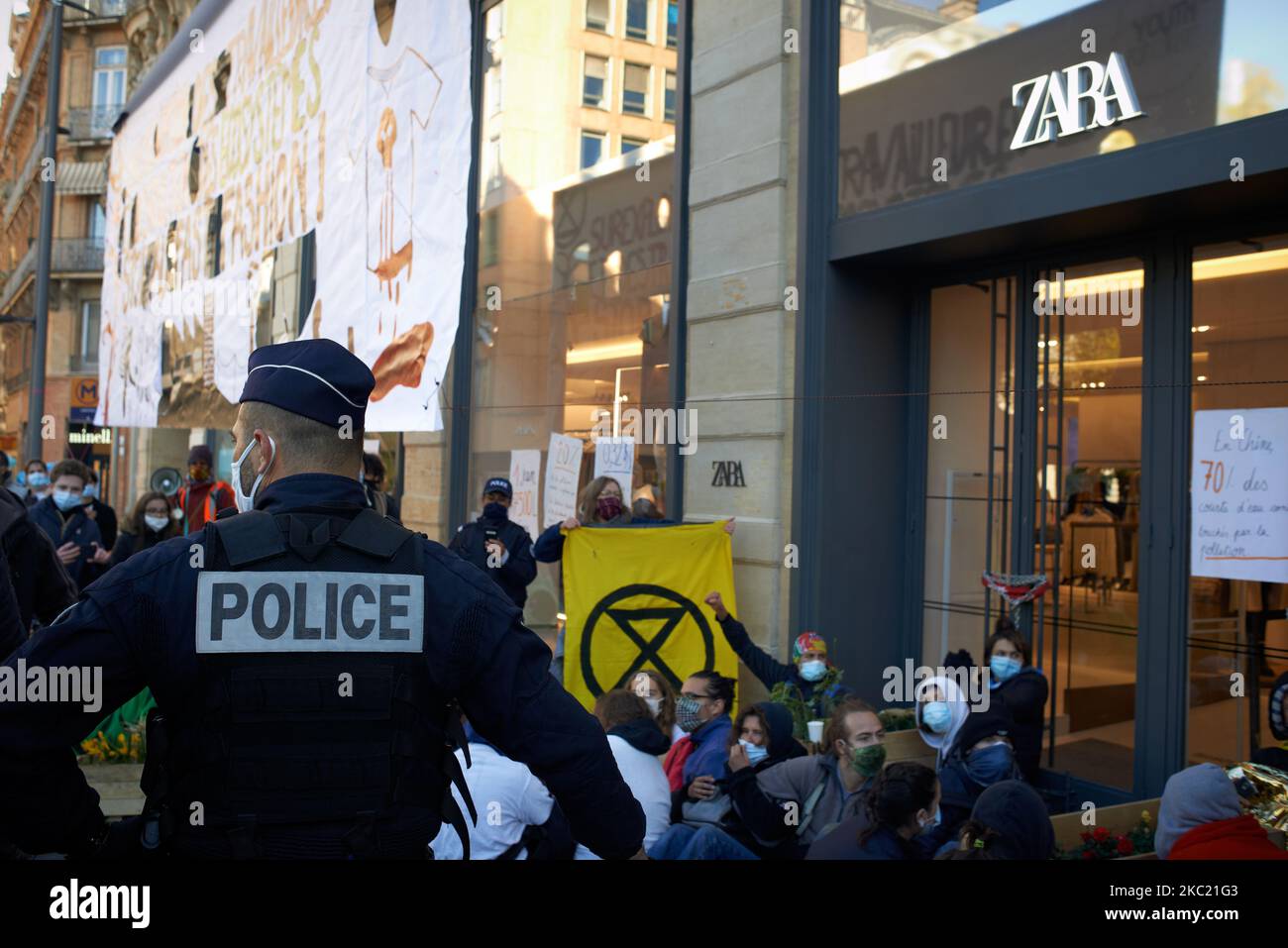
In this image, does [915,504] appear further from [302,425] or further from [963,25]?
[302,425]

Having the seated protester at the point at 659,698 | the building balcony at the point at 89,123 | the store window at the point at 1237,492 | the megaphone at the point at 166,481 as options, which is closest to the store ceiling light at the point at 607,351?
the seated protester at the point at 659,698

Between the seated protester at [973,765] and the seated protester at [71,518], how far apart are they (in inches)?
273

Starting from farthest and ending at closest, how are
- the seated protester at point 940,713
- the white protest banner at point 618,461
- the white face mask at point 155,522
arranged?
the white face mask at point 155,522, the white protest banner at point 618,461, the seated protester at point 940,713

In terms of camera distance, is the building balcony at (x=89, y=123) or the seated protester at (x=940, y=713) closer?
the seated protester at (x=940, y=713)

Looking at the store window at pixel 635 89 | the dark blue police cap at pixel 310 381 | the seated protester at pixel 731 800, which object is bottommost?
the seated protester at pixel 731 800

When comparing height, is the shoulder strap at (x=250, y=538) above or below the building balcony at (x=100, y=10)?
below

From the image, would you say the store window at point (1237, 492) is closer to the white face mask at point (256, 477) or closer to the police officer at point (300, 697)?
the police officer at point (300, 697)

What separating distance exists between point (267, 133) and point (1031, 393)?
8.54 metres

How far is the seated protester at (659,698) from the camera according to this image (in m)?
5.81

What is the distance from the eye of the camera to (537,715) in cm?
236

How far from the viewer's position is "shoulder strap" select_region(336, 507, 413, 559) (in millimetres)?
2381

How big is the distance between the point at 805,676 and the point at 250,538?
4.76 metres

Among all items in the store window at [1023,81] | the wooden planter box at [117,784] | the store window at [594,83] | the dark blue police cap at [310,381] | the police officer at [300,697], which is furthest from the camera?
the store window at [594,83]

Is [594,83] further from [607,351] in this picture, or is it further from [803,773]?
[803,773]
